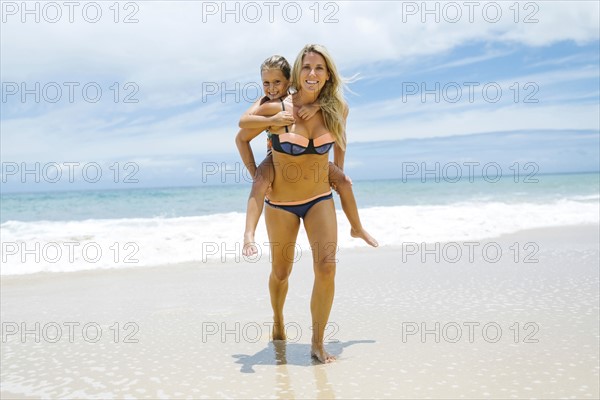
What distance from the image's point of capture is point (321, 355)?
177 inches

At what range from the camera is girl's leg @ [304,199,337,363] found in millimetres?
4434

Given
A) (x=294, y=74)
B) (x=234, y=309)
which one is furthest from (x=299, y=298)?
(x=294, y=74)

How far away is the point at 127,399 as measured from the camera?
3877mm

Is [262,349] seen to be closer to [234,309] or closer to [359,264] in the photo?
[234,309]

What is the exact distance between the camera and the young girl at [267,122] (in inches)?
168

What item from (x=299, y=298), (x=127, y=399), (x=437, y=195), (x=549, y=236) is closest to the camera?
(x=127, y=399)

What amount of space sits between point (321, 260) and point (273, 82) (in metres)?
1.43

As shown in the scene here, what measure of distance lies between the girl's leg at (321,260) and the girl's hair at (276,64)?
107 cm

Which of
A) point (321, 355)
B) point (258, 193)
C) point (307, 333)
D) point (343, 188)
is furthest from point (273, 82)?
point (307, 333)

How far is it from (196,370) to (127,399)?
25.9 inches

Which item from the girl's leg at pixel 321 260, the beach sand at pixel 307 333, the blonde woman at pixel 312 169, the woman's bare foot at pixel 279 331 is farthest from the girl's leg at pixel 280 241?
the beach sand at pixel 307 333

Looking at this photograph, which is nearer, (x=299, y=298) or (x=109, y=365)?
(x=109, y=365)

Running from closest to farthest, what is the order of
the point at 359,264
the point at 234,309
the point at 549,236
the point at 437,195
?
the point at 234,309 → the point at 359,264 → the point at 549,236 → the point at 437,195

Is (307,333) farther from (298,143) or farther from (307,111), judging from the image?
(307,111)
